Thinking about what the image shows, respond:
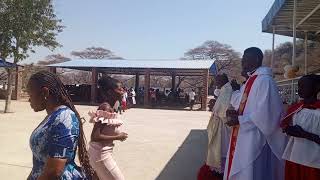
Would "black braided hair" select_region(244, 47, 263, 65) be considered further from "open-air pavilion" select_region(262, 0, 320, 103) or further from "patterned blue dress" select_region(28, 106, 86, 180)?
"open-air pavilion" select_region(262, 0, 320, 103)

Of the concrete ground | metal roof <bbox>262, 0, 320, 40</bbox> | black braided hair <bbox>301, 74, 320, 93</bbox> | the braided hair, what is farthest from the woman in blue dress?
metal roof <bbox>262, 0, 320, 40</bbox>

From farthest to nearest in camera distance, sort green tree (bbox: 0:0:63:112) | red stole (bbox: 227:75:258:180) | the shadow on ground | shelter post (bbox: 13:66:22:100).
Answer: shelter post (bbox: 13:66:22:100)
green tree (bbox: 0:0:63:112)
the shadow on ground
red stole (bbox: 227:75:258:180)

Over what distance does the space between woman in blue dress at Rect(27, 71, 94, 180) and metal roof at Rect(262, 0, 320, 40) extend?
19.1 ft

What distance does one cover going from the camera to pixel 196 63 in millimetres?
35188

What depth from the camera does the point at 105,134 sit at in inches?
196

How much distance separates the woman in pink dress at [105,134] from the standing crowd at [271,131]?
1.15 m

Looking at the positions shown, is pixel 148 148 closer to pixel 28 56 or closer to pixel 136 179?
pixel 136 179

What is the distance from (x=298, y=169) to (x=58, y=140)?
2.54 m

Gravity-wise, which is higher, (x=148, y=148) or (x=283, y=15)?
(x=283, y=15)

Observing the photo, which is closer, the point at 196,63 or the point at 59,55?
the point at 196,63

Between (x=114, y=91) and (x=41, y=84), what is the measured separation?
186 centimetres

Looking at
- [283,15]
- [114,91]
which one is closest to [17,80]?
[283,15]

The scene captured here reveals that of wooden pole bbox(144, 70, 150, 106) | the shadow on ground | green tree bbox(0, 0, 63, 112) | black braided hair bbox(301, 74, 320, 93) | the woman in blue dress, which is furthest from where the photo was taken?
wooden pole bbox(144, 70, 150, 106)

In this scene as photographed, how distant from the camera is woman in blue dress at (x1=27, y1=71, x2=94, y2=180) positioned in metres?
2.98
